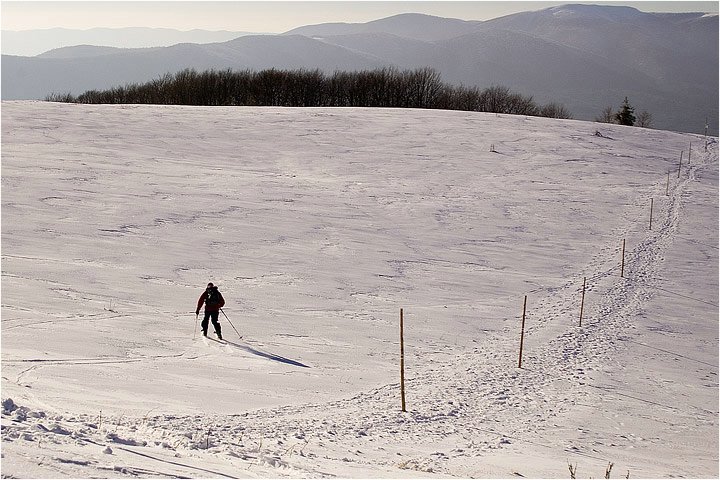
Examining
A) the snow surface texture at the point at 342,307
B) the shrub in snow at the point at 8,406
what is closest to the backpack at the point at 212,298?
the snow surface texture at the point at 342,307

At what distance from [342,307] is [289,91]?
61649mm

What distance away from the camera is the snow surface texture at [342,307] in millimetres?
10555

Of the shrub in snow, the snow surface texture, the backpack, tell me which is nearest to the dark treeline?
the snow surface texture

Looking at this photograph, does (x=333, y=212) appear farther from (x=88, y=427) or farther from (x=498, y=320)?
(x=88, y=427)

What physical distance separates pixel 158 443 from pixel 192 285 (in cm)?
972

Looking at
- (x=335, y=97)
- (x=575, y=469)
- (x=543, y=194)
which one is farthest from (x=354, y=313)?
(x=335, y=97)

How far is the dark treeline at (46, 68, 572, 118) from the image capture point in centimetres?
7531

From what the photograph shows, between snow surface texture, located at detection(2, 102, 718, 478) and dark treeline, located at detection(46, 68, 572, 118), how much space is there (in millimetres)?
36625

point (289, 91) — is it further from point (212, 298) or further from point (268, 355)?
point (268, 355)

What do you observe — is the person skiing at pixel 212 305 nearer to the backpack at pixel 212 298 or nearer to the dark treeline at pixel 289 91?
the backpack at pixel 212 298

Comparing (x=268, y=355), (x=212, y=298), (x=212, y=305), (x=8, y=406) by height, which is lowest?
(x=268, y=355)

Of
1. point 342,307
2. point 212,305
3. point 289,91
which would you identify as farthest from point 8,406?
point 289,91

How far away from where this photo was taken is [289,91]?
77.1 meters

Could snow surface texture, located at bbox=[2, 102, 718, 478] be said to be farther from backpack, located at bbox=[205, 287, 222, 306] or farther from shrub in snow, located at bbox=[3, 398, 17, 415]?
backpack, located at bbox=[205, 287, 222, 306]
